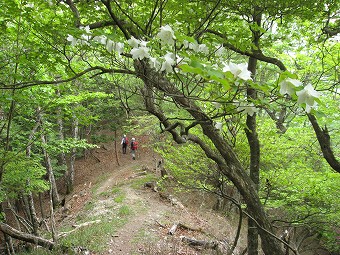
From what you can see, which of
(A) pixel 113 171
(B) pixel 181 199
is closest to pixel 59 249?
(B) pixel 181 199

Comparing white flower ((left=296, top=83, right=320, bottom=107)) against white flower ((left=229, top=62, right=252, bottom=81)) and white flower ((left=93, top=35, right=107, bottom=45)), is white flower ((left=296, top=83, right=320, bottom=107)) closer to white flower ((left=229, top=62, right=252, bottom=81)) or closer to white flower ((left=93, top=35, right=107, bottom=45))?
white flower ((left=229, top=62, right=252, bottom=81))

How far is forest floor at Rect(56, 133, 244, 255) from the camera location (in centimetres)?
738

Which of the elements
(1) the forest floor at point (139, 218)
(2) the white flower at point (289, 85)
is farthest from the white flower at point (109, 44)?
(1) the forest floor at point (139, 218)

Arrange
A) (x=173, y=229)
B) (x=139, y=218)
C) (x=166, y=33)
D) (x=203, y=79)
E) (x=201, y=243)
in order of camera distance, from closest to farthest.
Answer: (x=166, y=33) → (x=203, y=79) → (x=201, y=243) → (x=173, y=229) → (x=139, y=218)

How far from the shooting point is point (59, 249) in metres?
6.11

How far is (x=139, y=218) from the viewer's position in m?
9.29

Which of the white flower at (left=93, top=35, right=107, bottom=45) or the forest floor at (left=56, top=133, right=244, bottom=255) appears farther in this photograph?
the forest floor at (left=56, top=133, right=244, bottom=255)

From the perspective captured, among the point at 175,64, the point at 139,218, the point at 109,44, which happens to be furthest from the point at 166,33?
the point at 139,218

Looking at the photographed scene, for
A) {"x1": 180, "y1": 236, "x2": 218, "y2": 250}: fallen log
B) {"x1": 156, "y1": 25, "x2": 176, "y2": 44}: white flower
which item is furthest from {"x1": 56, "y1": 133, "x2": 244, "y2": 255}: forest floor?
{"x1": 156, "y1": 25, "x2": 176, "y2": 44}: white flower

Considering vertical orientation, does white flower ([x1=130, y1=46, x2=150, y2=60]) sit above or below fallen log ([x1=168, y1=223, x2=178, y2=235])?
above

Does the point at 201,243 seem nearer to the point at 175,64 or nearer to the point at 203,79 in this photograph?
the point at 203,79

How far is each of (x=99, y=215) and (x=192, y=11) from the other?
838 cm

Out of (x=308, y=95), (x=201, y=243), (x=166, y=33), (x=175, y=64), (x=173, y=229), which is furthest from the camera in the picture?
(x=173, y=229)

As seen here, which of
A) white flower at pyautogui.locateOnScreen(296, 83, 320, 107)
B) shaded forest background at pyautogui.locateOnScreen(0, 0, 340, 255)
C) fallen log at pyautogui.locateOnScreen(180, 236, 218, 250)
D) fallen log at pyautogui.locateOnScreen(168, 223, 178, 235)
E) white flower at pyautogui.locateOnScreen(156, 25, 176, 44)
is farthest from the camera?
fallen log at pyautogui.locateOnScreen(168, 223, 178, 235)
